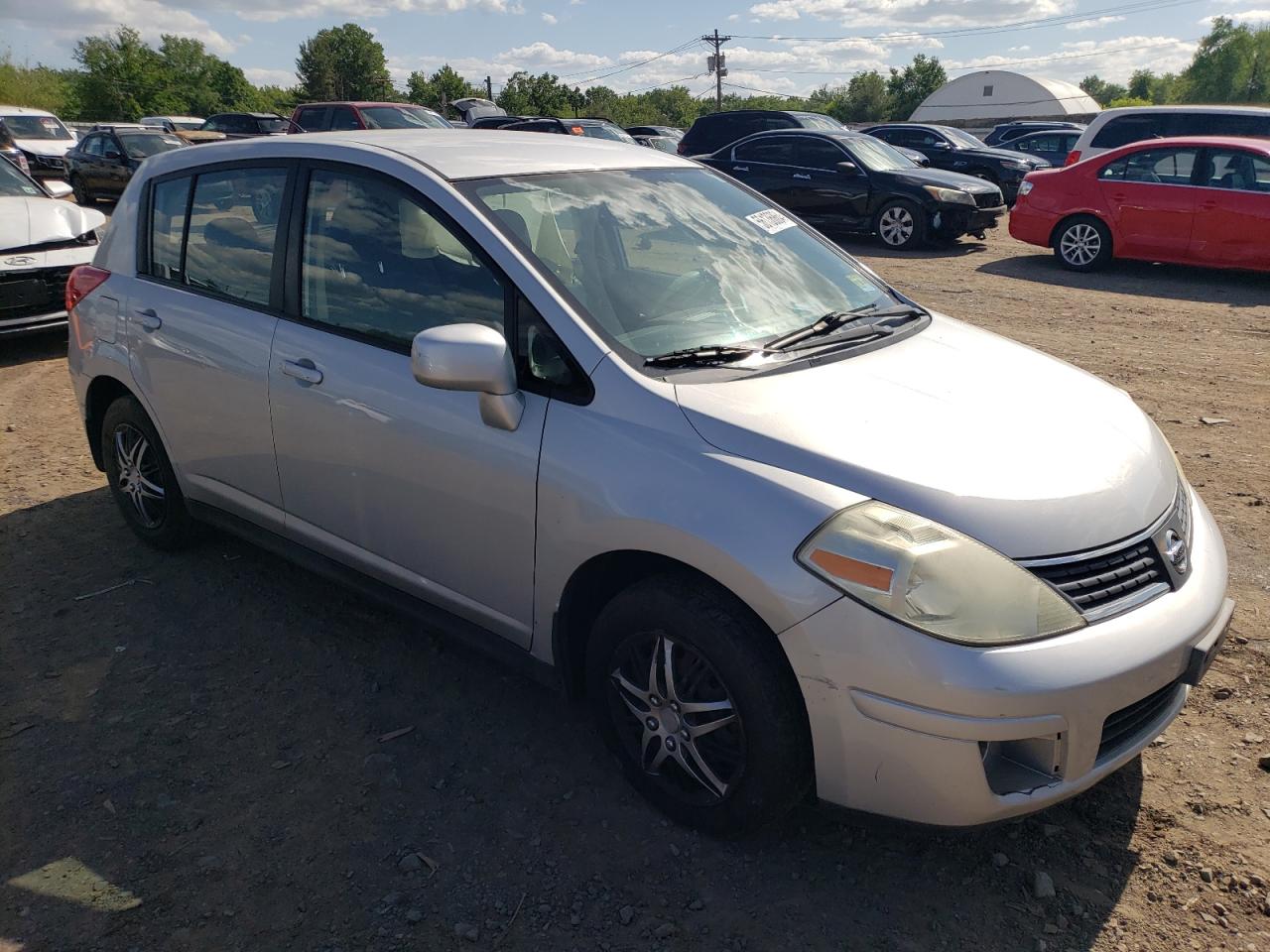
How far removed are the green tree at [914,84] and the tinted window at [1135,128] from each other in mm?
67468

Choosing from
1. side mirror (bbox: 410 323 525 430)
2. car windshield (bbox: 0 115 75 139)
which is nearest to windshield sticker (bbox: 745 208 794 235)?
side mirror (bbox: 410 323 525 430)

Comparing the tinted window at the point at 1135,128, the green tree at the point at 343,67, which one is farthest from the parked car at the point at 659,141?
the green tree at the point at 343,67

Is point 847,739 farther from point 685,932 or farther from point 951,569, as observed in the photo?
point 685,932

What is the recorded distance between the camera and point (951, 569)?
2191mm

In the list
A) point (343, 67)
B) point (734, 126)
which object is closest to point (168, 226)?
point (734, 126)

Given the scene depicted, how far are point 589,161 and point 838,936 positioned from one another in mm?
2592

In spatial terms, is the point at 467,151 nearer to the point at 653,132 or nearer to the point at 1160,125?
the point at 1160,125

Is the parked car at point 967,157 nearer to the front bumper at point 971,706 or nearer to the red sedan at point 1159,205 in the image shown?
the red sedan at point 1159,205

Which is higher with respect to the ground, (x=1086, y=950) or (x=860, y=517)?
(x=860, y=517)

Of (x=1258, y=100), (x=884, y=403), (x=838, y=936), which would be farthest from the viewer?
(x=1258, y=100)

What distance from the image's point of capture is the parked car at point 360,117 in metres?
17.1

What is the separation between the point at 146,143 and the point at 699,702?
19843mm

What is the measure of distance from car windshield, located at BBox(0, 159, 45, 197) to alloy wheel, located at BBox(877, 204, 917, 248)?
10.1 meters

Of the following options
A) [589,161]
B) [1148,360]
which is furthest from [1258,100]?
[589,161]
